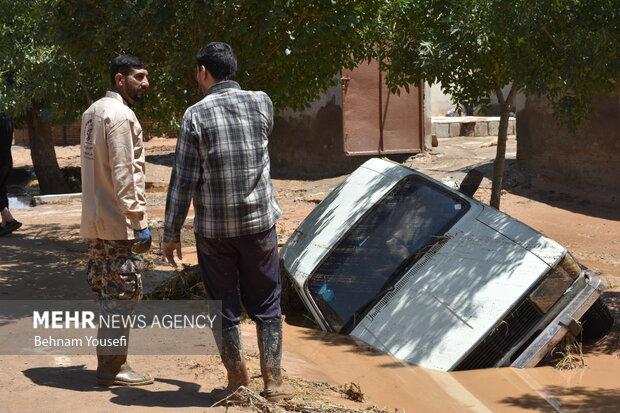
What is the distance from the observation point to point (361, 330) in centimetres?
655

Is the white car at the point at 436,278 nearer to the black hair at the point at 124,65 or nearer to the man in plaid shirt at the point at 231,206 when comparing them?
the man in plaid shirt at the point at 231,206

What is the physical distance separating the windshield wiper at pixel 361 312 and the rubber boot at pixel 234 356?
6.39ft

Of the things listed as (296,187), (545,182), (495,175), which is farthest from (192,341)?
(296,187)

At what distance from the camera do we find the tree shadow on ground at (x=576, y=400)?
5.92 m

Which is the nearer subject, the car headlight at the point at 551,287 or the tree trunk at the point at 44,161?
the car headlight at the point at 551,287

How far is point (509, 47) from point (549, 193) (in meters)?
6.32

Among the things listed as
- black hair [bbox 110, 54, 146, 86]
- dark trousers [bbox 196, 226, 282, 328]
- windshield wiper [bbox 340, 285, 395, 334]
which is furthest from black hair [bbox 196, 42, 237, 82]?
windshield wiper [bbox 340, 285, 395, 334]

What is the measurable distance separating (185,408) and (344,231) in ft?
8.69

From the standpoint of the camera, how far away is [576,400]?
6074 millimetres

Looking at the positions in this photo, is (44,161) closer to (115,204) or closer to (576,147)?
(576,147)

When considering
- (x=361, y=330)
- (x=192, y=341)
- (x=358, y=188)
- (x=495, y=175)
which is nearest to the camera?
(x=192, y=341)

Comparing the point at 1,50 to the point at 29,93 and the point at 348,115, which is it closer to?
the point at 29,93

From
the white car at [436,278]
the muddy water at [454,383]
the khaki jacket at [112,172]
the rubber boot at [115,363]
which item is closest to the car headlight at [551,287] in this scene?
the white car at [436,278]

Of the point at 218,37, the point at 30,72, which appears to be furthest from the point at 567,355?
the point at 30,72
